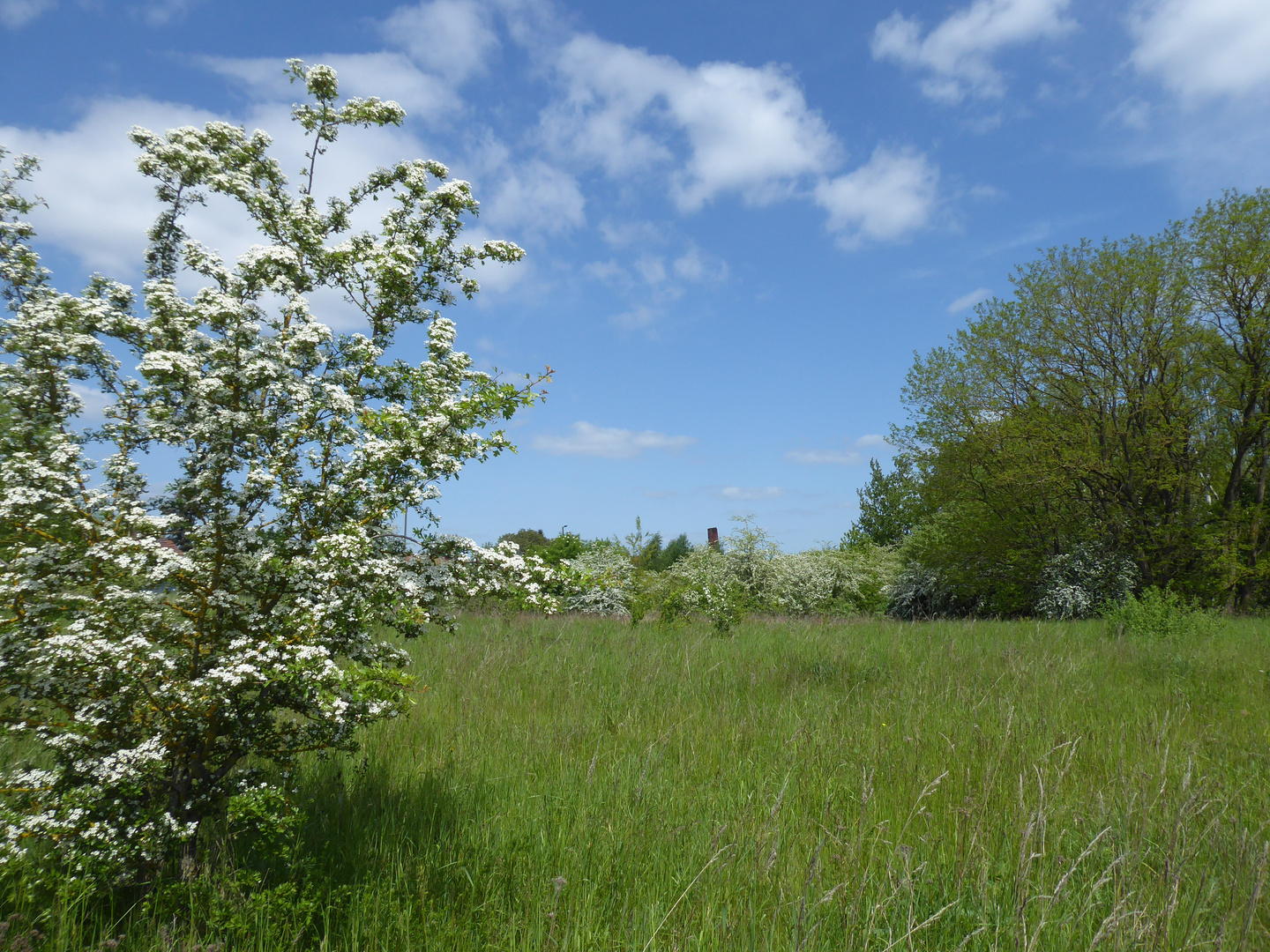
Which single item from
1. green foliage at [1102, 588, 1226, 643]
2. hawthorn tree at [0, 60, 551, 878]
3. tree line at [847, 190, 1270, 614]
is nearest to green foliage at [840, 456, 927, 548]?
tree line at [847, 190, 1270, 614]

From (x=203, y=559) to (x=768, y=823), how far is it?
3222mm

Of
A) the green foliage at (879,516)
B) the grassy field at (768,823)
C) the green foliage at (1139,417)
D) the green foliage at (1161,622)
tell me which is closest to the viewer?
the grassy field at (768,823)

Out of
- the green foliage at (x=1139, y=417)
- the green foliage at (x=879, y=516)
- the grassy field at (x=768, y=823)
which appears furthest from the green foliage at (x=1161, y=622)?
the green foliage at (x=879, y=516)

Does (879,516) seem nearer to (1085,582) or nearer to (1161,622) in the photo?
(1085,582)

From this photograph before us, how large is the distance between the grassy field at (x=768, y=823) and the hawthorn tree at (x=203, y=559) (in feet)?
1.65

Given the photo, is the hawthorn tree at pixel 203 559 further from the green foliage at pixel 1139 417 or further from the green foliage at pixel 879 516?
the green foliage at pixel 879 516

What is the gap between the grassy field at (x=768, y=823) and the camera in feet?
9.07

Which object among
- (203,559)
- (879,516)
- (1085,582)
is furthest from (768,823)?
(879,516)

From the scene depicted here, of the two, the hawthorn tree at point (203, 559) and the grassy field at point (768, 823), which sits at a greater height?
the hawthorn tree at point (203, 559)

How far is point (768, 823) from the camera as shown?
138 inches

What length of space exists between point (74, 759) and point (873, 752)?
4633 mm

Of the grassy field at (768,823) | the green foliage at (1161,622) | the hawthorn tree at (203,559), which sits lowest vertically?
the grassy field at (768,823)

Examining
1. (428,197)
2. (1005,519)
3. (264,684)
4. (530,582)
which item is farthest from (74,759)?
(1005,519)

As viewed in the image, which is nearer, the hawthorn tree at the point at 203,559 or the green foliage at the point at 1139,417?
the hawthorn tree at the point at 203,559
